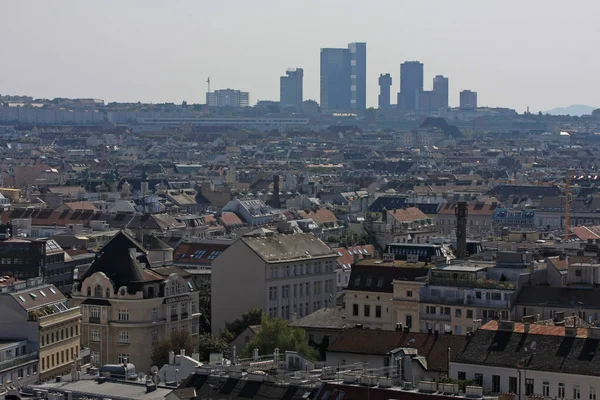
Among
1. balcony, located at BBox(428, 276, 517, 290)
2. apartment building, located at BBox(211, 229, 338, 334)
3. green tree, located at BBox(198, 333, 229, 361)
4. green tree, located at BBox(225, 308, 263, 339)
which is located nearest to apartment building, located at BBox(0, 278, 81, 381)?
green tree, located at BBox(198, 333, 229, 361)

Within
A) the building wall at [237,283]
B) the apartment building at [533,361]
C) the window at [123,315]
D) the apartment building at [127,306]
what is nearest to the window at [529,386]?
the apartment building at [533,361]

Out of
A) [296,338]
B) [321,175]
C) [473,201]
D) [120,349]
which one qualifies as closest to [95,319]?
[120,349]

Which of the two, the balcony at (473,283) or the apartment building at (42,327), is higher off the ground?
the balcony at (473,283)

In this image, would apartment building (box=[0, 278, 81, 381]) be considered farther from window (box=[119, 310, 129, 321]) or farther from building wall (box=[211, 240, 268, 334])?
building wall (box=[211, 240, 268, 334])

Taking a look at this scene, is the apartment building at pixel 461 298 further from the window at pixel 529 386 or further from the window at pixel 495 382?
the window at pixel 529 386

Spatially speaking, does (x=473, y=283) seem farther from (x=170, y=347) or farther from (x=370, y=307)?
(x=170, y=347)

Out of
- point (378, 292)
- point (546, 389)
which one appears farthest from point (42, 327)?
point (546, 389)
